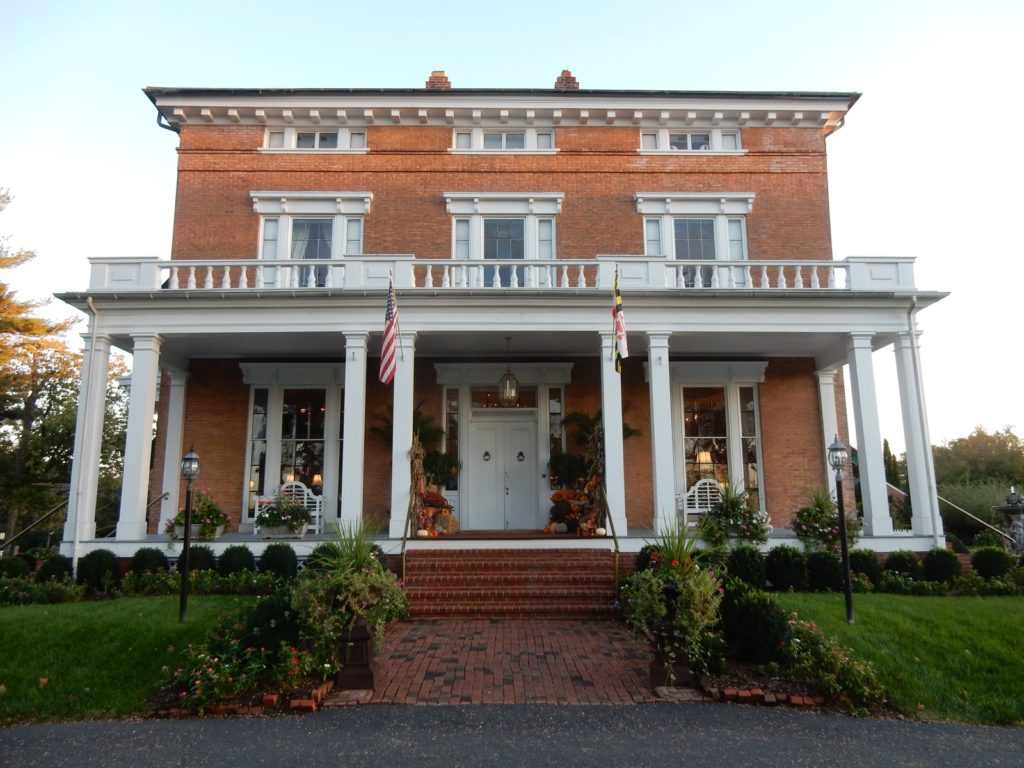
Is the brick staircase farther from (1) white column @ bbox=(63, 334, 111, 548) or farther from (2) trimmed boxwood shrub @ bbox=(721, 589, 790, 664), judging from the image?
(1) white column @ bbox=(63, 334, 111, 548)

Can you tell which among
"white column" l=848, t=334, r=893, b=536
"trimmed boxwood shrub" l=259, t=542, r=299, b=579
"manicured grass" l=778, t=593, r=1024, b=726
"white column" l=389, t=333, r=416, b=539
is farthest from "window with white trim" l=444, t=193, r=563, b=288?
Answer: "manicured grass" l=778, t=593, r=1024, b=726

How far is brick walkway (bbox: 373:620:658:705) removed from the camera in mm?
6348

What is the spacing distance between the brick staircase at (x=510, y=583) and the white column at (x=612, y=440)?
0.82 meters

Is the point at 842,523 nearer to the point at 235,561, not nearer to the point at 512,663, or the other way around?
the point at 512,663

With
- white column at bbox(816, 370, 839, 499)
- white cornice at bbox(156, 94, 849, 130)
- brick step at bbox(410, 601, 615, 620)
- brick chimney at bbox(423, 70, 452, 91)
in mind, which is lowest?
brick step at bbox(410, 601, 615, 620)

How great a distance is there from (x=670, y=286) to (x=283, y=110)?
9626 mm

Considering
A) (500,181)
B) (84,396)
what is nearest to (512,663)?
(84,396)

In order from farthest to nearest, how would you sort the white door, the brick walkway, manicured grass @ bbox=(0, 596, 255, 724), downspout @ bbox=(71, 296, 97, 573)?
1. the white door
2. downspout @ bbox=(71, 296, 97, 573)
3. the brick walkway
4. manicured grass @ bbox=(0, 596, 255, 724)

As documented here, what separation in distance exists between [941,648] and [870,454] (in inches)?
199

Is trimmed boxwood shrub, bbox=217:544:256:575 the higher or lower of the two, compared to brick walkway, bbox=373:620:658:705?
higher

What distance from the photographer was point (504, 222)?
1545 cm

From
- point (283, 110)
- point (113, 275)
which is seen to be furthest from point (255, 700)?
point (283, 110)

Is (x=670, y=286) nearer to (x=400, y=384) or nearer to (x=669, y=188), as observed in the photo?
(x=669, y=188)

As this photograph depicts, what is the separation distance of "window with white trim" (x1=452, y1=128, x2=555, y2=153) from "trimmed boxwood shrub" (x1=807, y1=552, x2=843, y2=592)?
10.5 m
